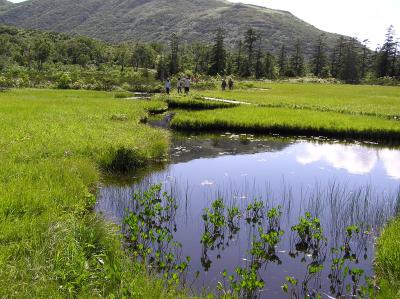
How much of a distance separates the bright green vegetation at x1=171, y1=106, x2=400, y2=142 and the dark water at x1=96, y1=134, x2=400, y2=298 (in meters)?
1.41

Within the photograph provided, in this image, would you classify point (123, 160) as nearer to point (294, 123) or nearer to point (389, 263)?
point (389, 263)

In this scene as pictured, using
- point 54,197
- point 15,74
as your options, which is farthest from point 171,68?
point 54,197

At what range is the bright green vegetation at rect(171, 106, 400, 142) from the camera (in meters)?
27.5

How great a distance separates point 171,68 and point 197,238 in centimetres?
9600

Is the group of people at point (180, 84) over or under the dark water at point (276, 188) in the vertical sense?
over

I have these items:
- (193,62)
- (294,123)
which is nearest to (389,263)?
(294,123)

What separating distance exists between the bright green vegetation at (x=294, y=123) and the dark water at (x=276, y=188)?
1413mm

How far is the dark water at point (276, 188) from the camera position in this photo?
10125 millimetres

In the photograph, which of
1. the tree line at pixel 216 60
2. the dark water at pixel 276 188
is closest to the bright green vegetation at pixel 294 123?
the dark water at pixel 276 188

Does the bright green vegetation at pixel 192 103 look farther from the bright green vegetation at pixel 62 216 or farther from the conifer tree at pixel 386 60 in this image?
the conifer tree at pixel 386 60

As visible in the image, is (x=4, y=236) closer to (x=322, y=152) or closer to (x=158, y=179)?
Result: (x=158, y=179)

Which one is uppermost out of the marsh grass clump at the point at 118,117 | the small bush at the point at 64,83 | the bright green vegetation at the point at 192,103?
the small bush at the point at 64,83

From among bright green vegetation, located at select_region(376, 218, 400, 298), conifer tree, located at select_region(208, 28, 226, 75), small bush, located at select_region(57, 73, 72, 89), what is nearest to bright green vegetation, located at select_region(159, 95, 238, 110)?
small bush, located at select_region(57, 73, 72, 89)

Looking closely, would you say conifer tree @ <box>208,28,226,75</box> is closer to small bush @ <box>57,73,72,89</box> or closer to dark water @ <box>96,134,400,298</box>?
small bush @ <box>57,73,72,89</box>
